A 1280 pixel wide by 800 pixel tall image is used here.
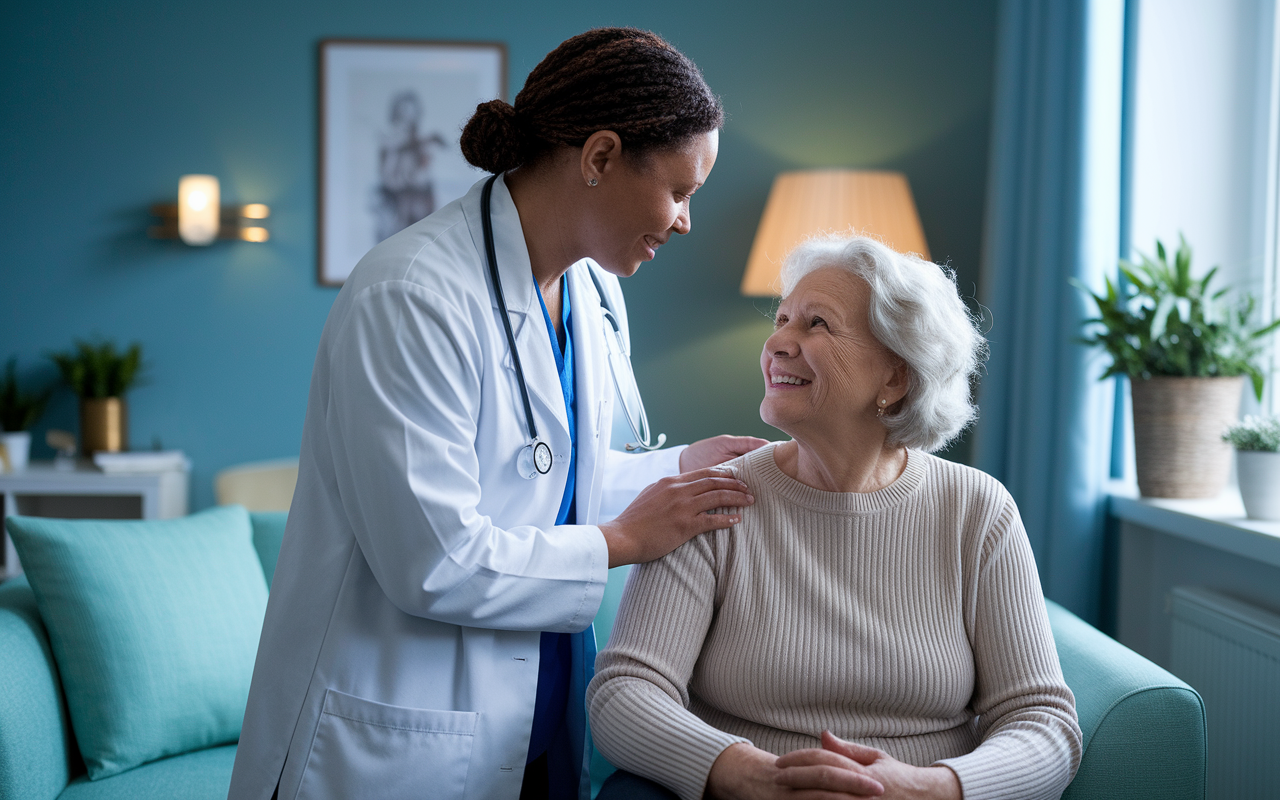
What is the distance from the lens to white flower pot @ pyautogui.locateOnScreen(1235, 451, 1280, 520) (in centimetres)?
182

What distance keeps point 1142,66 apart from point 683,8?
1471 millimetres

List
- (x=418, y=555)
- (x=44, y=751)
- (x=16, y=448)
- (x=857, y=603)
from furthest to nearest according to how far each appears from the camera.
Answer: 1. (x=16, y=448)
2. (x=44, y=751)
3. (x=857, y=603)
4. (x=418, y=555)

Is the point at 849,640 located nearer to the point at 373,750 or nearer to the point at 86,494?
the point at 373,750

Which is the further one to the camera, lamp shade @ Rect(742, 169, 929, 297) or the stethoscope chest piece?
lamp shade @ Rect(742, 169, 929, 297)

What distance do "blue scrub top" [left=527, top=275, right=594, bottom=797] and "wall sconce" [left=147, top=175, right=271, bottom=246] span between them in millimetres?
2193

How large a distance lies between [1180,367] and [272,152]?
2.82 metres

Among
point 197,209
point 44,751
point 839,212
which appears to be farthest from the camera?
point 197,209

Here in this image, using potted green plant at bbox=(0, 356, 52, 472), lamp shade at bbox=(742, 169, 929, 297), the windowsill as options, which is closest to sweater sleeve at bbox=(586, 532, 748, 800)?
the windowsill

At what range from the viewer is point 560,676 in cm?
132

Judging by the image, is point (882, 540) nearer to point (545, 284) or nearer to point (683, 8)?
point (545, 284)

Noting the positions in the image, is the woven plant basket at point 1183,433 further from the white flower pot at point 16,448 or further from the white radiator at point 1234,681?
the white flower pot at point 16,448

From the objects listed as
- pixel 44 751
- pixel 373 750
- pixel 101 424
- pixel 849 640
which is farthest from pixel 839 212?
pixel 101 424

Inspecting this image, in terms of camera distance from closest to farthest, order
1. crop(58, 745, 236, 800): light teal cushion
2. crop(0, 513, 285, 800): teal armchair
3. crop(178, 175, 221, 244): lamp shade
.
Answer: crop(0, 513, 285, 800): teal armchair, crop(58, 745, 236, 800): light teal cushion, crop(178, 175, 221, 244): lamp shade

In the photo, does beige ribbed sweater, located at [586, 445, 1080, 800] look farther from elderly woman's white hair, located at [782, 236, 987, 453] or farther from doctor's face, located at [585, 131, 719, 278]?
doctor's face, located at [585, 131, 719, 278]
